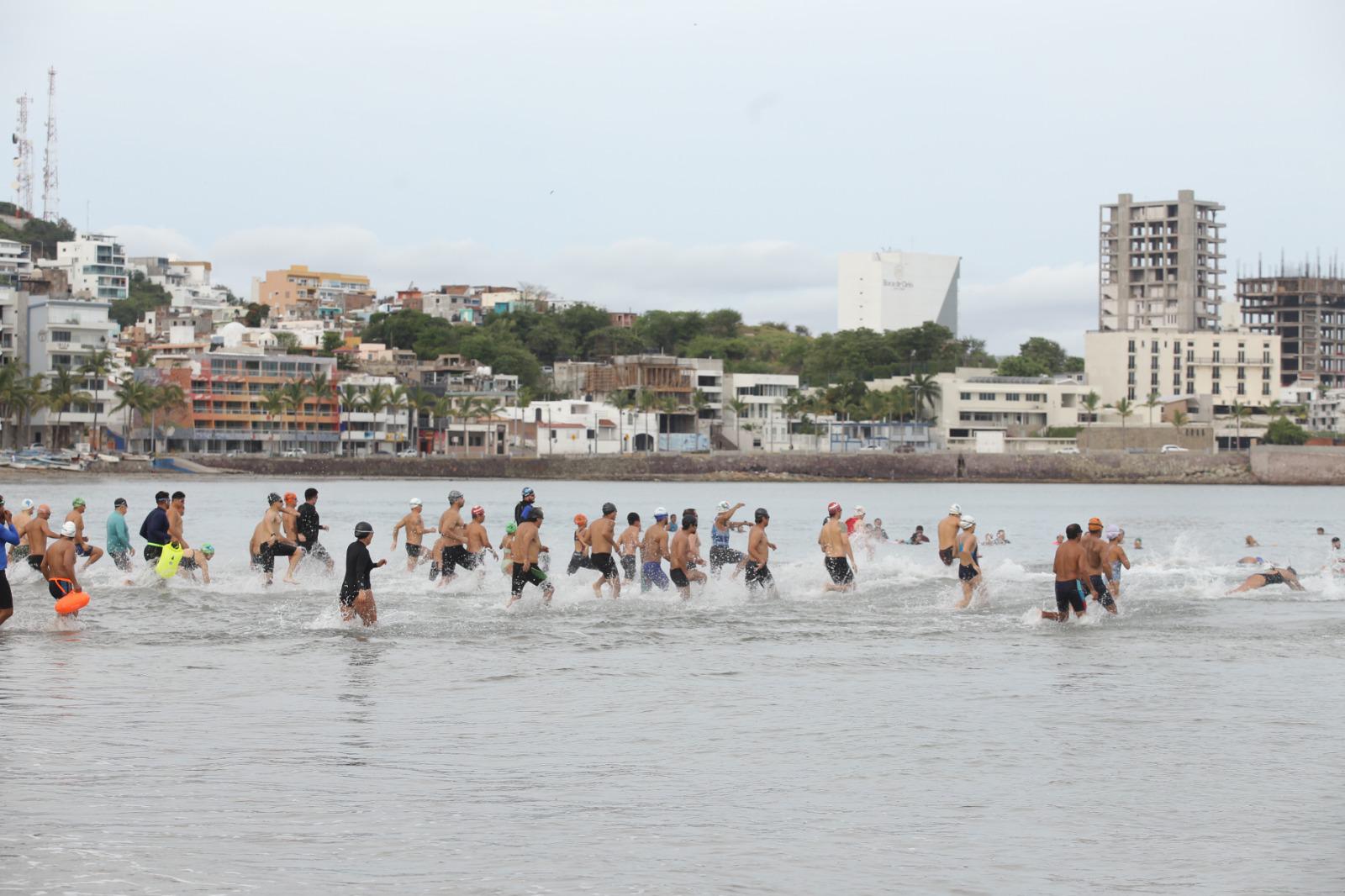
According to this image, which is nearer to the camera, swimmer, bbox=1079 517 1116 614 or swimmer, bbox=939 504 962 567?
swimmer, bbox=1079 517 1116 614

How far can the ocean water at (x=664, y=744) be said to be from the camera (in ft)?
29.5

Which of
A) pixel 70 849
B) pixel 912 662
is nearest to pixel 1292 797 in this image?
pixel 912 662

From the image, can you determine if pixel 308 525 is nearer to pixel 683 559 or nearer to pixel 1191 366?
pixel 683 559

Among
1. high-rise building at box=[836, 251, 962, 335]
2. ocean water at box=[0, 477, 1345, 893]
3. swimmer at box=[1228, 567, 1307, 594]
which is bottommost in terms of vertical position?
ocean water at box=[0, 477, 1345, 893]

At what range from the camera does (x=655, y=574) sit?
22.4 meters

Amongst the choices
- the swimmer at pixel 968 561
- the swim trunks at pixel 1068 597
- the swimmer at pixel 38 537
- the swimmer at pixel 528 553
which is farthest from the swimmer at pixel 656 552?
the swimmer at pixel 38 537

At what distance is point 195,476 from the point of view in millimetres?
103875

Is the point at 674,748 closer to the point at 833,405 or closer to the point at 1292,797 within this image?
the point at 1292,797

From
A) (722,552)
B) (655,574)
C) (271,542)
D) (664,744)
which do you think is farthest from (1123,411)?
(664,744)

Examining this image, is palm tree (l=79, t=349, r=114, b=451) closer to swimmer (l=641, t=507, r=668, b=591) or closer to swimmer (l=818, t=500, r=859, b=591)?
swimmer (l=641, t=507, r=668, b=591)

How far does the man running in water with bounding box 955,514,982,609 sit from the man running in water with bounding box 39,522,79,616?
38.0ft

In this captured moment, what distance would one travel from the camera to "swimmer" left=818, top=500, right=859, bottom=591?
22.8 m

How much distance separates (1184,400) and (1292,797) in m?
140

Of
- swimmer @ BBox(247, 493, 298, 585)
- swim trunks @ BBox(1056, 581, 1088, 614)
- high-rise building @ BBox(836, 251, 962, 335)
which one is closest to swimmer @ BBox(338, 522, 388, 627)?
swimmer @ BBox(247, 493, 298, 585)
